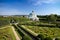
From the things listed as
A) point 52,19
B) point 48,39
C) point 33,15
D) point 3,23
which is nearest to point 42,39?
point 48,39

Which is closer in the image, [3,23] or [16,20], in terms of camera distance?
[3,23]

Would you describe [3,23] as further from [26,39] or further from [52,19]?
[26,39]

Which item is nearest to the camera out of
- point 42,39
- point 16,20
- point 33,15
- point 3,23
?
point 42,39

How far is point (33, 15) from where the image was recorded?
228 feet

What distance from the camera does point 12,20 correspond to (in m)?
61.3

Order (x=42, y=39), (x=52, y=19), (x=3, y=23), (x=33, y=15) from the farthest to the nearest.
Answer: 1. (x=33, y=15)
2. (x=52, y=19)
3. (x=3, y=23)
4. (x=42, y=39)

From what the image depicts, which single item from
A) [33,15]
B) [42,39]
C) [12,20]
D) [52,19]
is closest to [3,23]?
[12,20]

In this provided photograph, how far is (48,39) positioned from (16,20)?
48.4m

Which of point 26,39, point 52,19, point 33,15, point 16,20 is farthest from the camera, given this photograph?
point 33,15

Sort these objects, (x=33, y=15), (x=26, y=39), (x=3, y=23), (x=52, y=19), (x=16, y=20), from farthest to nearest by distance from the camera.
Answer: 1. (x=33, y=15)
2. (x=16, y=20)
3. (x=52, y=19)
4. (x=3, y=23)
5. (x=26, y=39)

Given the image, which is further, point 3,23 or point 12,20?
point 12,20

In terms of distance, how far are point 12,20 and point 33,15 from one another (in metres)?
12.5

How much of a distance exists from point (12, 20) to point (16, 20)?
5.68 ft

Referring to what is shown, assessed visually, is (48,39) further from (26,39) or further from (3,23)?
(3,23)
